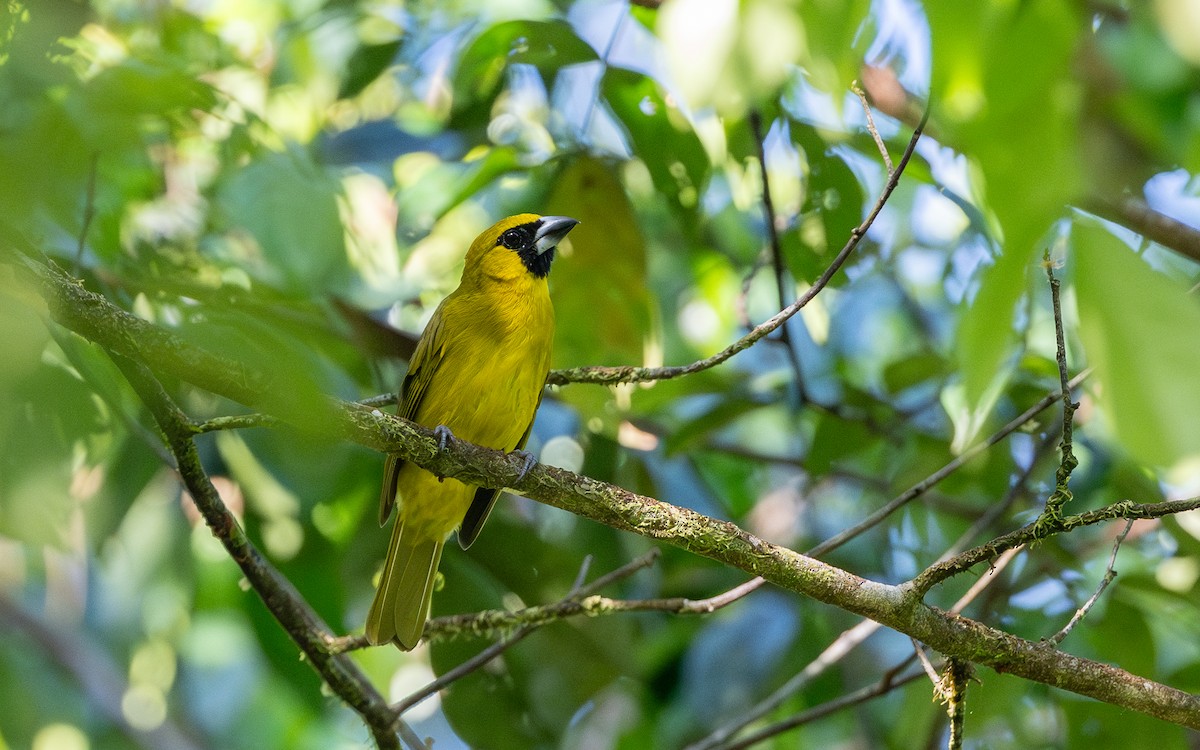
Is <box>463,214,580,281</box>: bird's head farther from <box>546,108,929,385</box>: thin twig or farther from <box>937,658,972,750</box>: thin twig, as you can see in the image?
<box>937,658,972,750</box>: thin twig

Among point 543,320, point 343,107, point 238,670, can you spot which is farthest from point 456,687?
point 343,107

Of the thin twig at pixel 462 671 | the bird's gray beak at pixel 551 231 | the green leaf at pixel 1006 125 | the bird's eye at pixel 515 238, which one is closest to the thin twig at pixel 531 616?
the thin twig at pixel 462 671

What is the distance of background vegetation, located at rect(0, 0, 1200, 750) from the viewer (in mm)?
1089

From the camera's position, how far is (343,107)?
5844mm

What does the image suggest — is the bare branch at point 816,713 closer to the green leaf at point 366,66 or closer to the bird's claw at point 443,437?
the bird's claw at point 443,437

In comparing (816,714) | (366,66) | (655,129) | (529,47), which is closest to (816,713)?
(816,714)

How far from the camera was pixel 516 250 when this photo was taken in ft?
14.5

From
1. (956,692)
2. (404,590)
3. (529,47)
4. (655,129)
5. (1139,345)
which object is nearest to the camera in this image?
(1139,345)

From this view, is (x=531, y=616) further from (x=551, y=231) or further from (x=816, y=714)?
(x=551, y=231)

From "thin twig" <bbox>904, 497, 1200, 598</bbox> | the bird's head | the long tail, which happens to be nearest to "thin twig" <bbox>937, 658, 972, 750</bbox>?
"thin twig" <bbox>904, 497, 1200, 598</bbox>

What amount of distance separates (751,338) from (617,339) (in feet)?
4.30

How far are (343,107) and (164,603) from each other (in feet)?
8.63

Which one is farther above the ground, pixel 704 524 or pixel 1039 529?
pixel 704 524

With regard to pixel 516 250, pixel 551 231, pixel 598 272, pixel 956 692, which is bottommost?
pixel 956 692
